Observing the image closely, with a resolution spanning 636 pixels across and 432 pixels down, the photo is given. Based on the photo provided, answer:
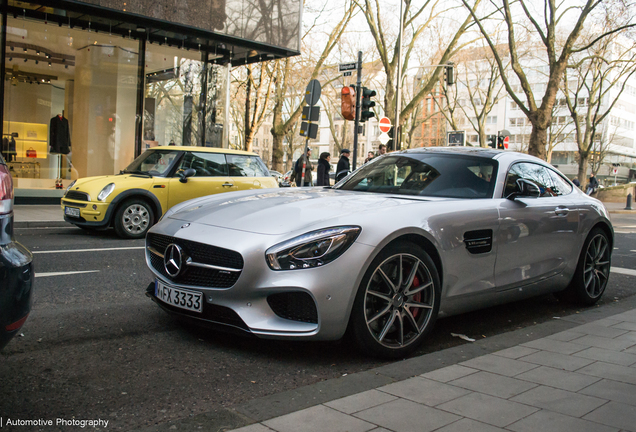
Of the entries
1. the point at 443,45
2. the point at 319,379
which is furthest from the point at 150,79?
the point at 443,45

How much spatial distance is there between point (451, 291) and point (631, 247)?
29.6 ft

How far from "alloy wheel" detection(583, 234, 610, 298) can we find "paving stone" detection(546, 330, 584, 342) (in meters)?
1.32

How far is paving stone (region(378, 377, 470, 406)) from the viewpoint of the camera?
2900mm

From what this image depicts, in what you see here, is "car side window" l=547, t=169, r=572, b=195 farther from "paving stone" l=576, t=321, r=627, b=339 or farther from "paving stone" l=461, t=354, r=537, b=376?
"paving stone" l=461, t=354, r=537, b=376

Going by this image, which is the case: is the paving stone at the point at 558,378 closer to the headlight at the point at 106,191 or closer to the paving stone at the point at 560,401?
A: the paving stone at the point at 560,401

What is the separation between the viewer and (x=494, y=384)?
3156 mm

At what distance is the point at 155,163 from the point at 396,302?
7.56 m

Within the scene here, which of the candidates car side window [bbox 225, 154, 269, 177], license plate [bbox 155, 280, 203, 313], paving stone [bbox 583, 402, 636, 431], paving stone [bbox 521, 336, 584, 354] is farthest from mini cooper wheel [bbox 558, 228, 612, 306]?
car side window [bbox 225, 154, 269, 177]

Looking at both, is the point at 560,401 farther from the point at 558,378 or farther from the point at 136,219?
the point at 136,219

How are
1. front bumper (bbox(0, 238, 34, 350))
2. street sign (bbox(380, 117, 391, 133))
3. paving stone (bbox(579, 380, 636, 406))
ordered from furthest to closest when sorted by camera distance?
street sign (bbox(380, 117, 391, 133)), paving stone (bbox(579, 380, 636, 406)), front bumper (bbox(0, 238, 34, 350))

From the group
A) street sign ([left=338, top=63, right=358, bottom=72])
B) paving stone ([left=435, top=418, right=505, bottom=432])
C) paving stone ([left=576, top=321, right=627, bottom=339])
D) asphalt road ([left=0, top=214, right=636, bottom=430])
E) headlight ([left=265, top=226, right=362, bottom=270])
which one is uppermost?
street sign ([left=338, top=63, right=358, bottom=72])

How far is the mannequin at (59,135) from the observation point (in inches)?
699

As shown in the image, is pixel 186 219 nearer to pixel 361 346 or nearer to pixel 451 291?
pixel 361 346

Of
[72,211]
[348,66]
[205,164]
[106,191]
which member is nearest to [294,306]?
[106,191]
